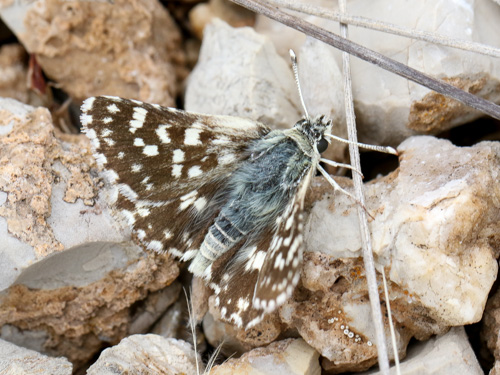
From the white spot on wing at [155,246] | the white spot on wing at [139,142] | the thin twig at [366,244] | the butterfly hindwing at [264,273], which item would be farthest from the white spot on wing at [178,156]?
the thin twig at [366,244]

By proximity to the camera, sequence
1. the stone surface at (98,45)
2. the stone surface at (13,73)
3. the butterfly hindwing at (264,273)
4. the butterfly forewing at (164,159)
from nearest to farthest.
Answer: the butterfly hindwing at (264,273) → the butterfly forewing at (164,159) → the stone surface at (98,45) → the stone surface at (13,73)

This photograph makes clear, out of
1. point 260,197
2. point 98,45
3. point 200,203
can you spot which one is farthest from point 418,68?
point 98,45

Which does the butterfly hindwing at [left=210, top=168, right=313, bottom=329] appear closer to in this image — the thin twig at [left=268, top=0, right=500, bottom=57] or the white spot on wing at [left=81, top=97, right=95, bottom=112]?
the thin twig at [left=268, top=0, right=500, bottom=57]

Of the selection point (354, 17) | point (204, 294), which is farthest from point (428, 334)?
point (354, 17)

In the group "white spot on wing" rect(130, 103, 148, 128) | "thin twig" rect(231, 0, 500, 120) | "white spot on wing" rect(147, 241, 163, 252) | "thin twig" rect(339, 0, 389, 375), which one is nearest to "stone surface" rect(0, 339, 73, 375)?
"white spot on wing" rect(147, 241, 163, 252)

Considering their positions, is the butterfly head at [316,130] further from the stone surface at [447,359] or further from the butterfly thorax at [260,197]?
the stone surface at [447,359]

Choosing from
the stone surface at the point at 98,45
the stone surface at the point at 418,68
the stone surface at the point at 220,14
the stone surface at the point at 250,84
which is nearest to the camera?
the stone surface at the point at 418,68
